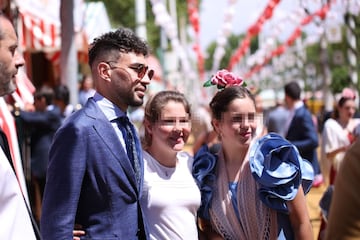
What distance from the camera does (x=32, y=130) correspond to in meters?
9.02

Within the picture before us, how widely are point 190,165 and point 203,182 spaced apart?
0.71ft

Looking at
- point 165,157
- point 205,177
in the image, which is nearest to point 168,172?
point 165,157

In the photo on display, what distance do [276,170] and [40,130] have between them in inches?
225

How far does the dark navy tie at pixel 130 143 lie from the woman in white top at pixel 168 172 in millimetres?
381

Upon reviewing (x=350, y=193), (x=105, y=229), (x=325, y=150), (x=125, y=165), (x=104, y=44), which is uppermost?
(x=104, y=44)

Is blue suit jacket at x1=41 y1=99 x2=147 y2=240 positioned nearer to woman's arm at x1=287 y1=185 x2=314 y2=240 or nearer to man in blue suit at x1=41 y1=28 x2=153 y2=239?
man in blue suit at x1=41 y1=28 x2=153 y2=239

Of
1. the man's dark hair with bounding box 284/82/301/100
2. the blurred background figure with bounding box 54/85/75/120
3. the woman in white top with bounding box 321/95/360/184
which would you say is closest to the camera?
the woman in white top with bounding box 321/95/360/184

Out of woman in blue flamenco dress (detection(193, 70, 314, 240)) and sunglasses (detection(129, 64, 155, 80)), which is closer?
sunglasses (detection(129, 64, 155, 80))

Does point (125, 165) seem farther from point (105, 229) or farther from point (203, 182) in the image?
point (203, 182)

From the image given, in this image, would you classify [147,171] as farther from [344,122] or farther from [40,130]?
[344,122]

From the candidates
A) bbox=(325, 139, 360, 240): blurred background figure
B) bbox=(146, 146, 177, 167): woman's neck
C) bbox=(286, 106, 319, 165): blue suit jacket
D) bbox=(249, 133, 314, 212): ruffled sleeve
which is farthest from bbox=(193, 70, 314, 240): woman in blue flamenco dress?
bbox=(286, 106, 319, 165): blue suit jacket

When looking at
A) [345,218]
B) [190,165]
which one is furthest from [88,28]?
[345,218]

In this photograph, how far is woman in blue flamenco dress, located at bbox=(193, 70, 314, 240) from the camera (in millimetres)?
3617

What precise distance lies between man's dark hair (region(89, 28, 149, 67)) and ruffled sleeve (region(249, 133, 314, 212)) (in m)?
0.76
